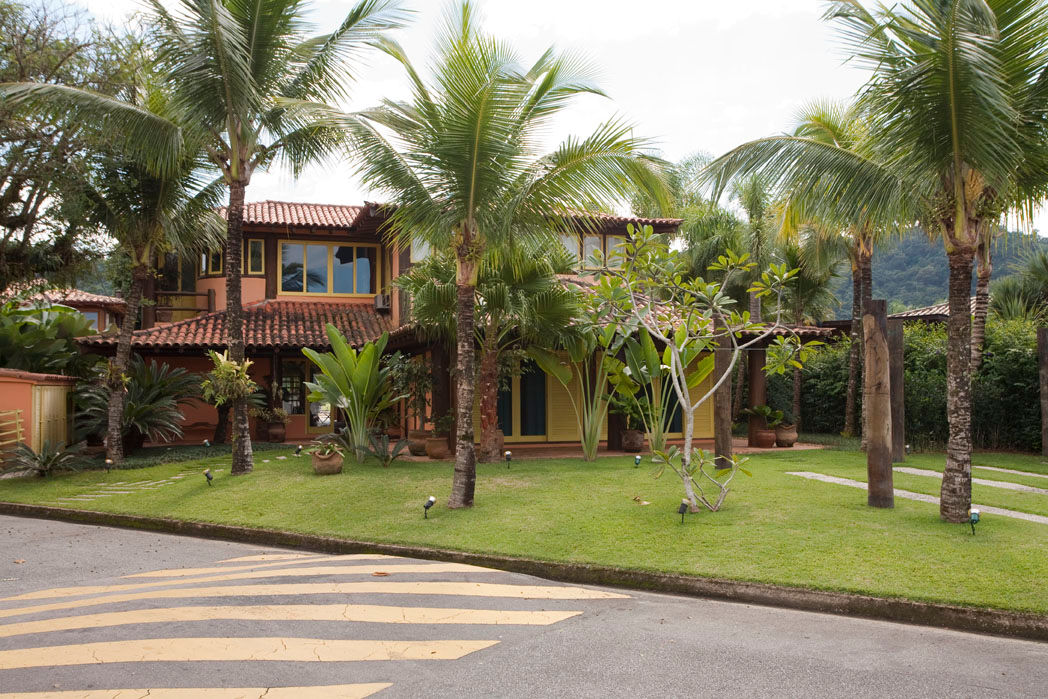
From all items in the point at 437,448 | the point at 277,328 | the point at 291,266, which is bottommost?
the point at 437,448

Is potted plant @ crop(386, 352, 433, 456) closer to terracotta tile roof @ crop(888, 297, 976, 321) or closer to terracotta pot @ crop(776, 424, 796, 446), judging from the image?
terracotta pot @ crop(776, 424, 796, 446)

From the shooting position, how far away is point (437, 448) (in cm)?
1488

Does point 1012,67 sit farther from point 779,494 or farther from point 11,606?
point 11,606

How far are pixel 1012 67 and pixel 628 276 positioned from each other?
4438mm

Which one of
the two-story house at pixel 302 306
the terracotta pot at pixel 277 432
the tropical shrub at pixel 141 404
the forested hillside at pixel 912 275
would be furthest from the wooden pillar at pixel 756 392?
the forested hillside at pixel 912 275

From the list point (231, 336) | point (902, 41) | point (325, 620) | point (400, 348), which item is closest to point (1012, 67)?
point (902, 41)

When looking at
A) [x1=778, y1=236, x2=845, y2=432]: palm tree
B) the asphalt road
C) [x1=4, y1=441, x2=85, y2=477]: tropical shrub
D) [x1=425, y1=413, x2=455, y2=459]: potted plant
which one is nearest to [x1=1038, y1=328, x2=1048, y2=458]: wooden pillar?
[x1=778, y1=236, x2=845, y2=432]: palm tree

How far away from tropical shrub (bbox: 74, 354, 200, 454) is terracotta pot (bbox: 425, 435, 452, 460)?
5511 millimetres

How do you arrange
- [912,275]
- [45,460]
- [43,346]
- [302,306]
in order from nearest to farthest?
[45,460] < [43,346] < [302,306] < [912,275]

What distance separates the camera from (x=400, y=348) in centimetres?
2000

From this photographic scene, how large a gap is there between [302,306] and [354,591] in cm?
1543

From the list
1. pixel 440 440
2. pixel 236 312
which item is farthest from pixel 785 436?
pixel 236 312

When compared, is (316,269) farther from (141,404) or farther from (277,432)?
(141,404)

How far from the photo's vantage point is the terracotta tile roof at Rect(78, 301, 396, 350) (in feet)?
58.9
